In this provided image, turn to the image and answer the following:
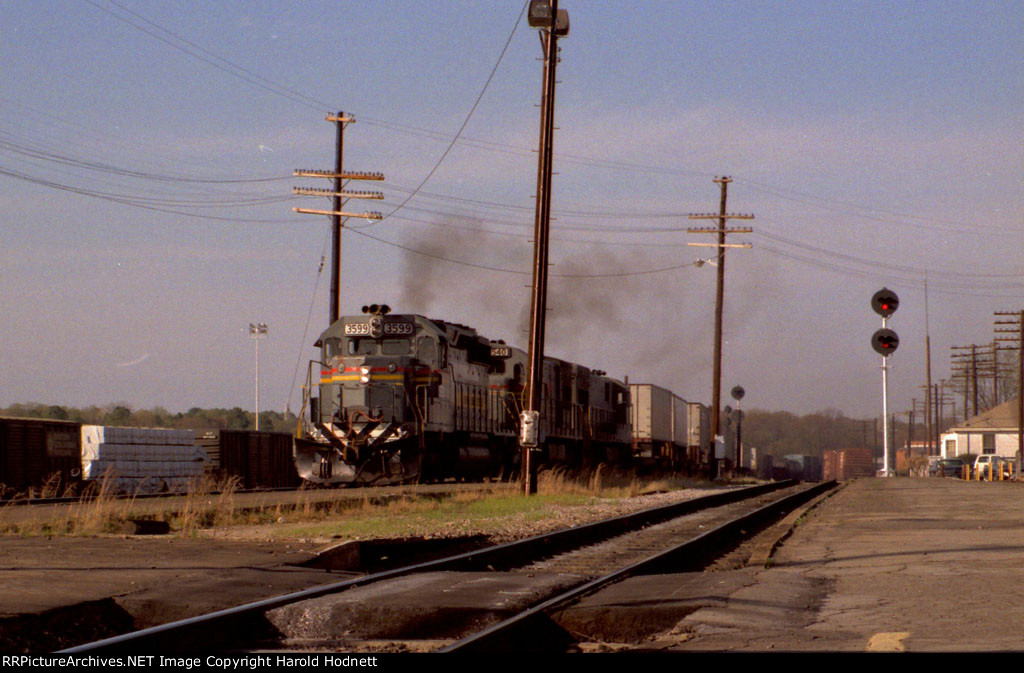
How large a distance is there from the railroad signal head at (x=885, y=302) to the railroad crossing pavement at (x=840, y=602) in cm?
2742

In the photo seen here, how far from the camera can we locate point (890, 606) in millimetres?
8070

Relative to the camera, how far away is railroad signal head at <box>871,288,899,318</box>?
4066 centimetres

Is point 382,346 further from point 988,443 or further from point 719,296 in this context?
point 988,443

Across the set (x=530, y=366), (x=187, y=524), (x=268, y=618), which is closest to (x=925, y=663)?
(x=268, y=618)

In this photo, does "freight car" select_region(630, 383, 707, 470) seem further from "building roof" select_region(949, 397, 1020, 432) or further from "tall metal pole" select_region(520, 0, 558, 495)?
"building roof" select_region(949, 397, 1020, 432)

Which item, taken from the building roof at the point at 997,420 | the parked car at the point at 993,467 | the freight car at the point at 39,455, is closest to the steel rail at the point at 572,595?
the freight car at the point at 39,455

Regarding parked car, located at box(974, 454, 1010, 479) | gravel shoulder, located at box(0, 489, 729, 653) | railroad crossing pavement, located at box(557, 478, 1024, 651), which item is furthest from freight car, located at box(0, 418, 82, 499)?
parked car, located at box(974, 454, 1010, 479)

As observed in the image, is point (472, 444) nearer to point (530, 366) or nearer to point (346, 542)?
point (530, 366)

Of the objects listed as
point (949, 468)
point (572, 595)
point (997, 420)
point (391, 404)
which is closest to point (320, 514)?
point (391, 404)

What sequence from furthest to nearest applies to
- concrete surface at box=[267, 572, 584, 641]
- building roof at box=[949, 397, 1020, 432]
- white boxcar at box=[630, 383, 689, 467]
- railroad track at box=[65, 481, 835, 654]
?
1. building roof at box=[949, 397, 1020, 432]
2. white boxcar at box=[630, 383, 689, 467]
3. concrete surface at box=[267, 572, 584, 641]
4. railroad track at box=[65, 481, 835, 654]

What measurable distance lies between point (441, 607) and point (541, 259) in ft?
51.2

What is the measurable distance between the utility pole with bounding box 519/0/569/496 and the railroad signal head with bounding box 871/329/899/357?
78.6 feet

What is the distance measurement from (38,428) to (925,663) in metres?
24.7

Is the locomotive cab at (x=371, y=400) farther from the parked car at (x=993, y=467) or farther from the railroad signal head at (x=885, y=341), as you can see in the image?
the parked car at (x=993, y=467)
